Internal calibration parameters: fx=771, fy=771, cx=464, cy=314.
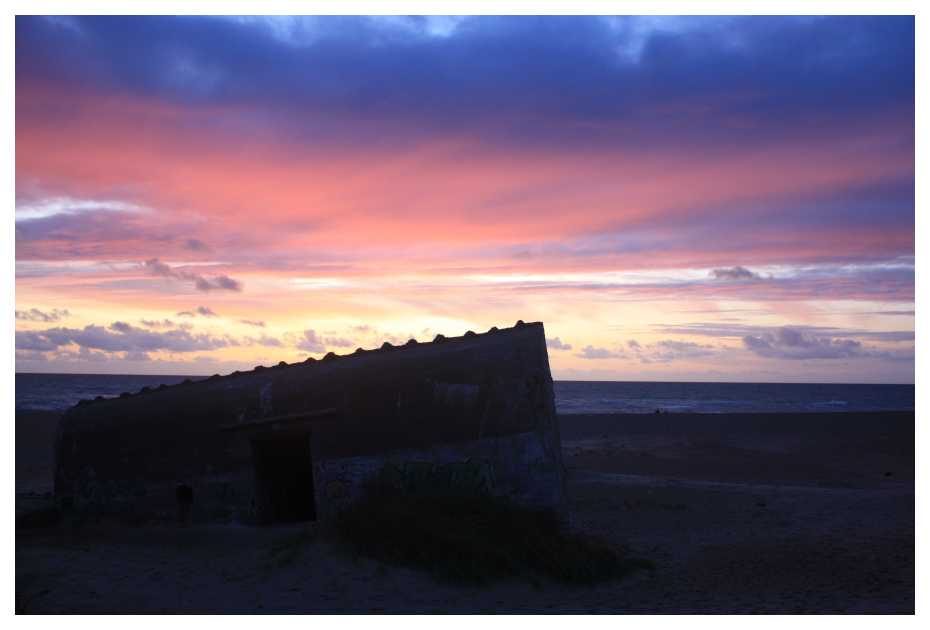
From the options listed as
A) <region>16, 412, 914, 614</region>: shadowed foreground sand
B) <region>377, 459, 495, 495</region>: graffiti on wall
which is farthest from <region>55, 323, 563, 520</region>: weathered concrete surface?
<region>16, 412, 914, 614</region>: shadowed foreground sand

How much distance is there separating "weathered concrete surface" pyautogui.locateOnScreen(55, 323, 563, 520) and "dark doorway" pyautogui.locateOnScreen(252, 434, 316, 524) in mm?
277

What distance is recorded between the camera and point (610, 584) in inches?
376

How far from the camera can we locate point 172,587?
8.84 meters

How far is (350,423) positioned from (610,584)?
3966 millimetres

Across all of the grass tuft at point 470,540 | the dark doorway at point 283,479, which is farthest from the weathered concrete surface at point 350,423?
the grass tuft at point 470,540

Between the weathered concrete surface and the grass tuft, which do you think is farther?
the weathered concrete surface

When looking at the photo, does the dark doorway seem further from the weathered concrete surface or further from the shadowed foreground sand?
the shadowed foreground sand

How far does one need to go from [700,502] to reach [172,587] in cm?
997

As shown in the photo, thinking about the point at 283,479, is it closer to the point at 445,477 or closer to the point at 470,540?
the point at 445,477

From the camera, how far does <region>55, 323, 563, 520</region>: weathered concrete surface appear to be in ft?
32.9

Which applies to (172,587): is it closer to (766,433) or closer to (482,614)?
(482,614)

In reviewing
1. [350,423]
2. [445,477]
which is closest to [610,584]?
[445,477]

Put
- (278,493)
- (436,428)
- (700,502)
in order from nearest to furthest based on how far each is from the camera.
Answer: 1. (436,428)
2. (278,493)
3. (700,502)

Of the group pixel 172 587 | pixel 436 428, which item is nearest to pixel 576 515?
pixel 436 428
